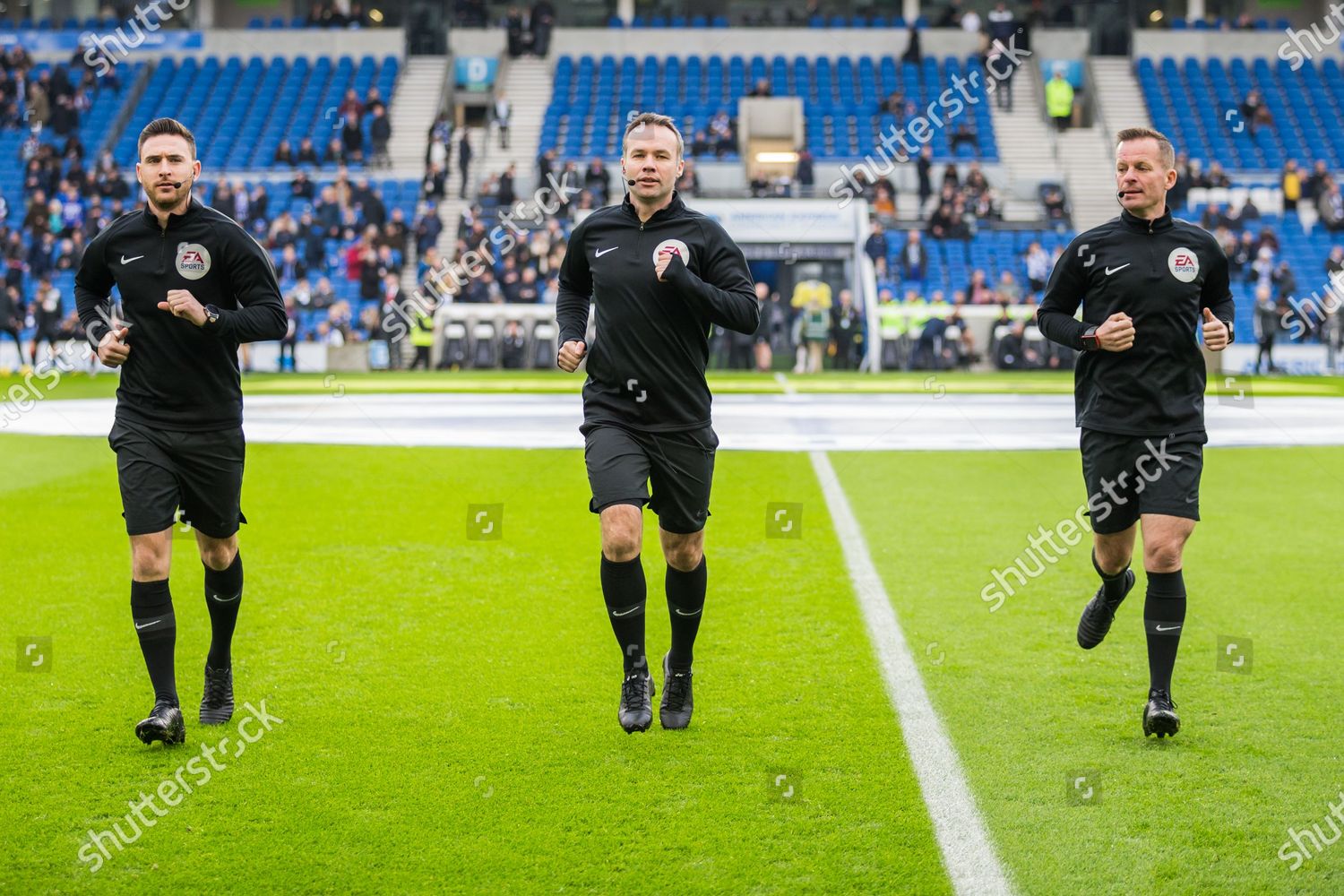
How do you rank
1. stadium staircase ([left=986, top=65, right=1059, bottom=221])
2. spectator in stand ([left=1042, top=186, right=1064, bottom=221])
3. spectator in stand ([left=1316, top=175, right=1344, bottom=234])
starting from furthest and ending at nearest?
stadium staircase ([left=986, top=65, right=1059, bottom=221])
spectator in stand ([left=1042, top=186, right=1064, bottom=221])
spectator in stand ([left=1316, top=175, right=1344, bottom=234])

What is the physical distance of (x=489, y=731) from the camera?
202 inches

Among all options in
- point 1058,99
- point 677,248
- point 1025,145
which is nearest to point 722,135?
point 1025,145

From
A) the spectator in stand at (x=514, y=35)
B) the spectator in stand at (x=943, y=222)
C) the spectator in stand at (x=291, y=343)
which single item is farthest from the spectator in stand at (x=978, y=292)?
the spectator in stand at (x=514, y=35)

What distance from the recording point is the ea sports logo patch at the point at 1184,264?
5336 millimetres

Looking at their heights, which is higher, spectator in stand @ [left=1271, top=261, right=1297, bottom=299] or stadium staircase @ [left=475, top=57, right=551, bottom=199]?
stadium staircase @ [left=475, top=57, right=551, bottom=199]

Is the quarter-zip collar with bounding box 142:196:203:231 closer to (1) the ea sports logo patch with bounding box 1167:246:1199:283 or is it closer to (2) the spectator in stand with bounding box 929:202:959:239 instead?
(1) the ea sports logo patch with bounding box 1167:246:1199:283

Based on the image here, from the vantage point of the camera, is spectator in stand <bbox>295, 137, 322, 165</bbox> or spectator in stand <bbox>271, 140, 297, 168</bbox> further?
spectator in stand <bbox>271, 140, 297, 168</bbox>

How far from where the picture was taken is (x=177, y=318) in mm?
5098
